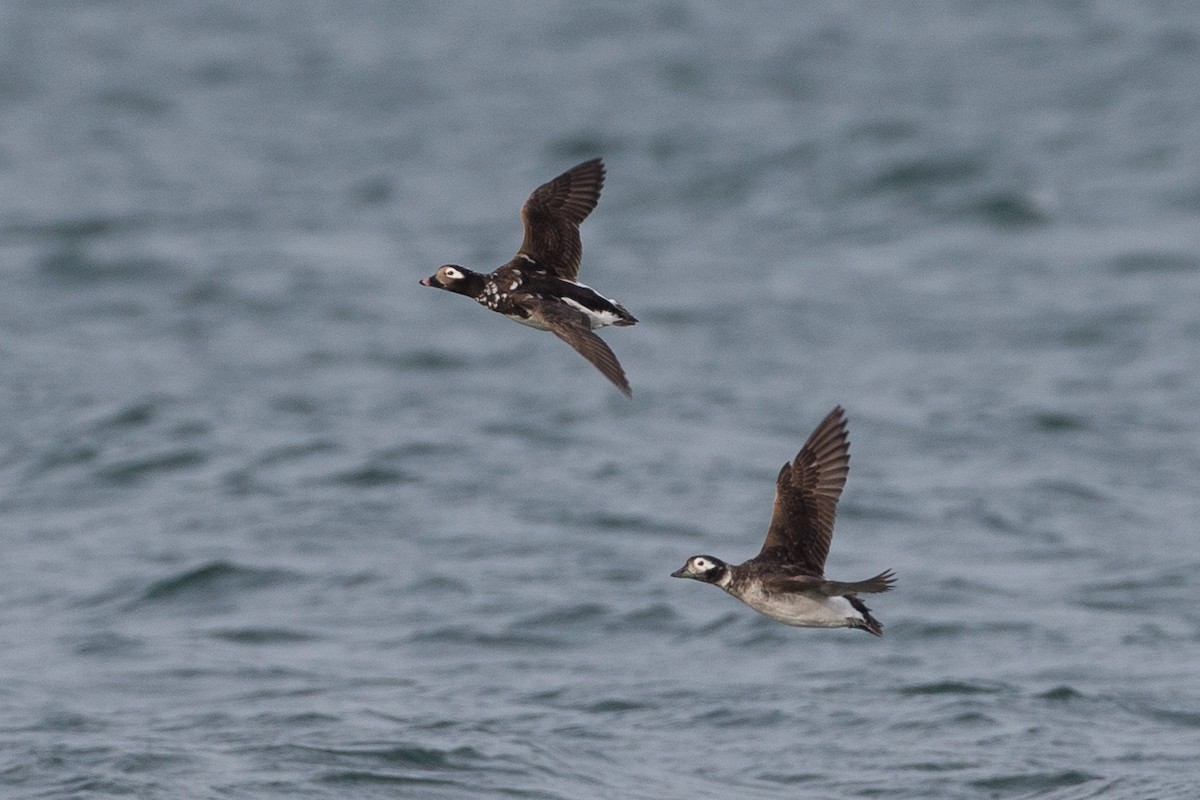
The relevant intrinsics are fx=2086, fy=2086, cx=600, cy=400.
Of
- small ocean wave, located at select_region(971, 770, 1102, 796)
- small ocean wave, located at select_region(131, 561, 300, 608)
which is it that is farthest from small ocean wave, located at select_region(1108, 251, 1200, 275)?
small ocean wave, located at select_region(971, 770, 1102, 796)

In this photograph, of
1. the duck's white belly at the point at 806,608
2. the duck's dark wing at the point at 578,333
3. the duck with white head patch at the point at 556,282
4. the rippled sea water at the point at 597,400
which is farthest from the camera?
the rippled sea water at the point at 597,400

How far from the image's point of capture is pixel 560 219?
10805 millimetres

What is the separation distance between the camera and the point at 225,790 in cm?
1278

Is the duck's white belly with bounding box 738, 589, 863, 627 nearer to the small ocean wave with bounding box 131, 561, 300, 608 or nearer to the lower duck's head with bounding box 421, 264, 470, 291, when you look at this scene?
the lower duck's head with bounding box 421, 264, 470, 291

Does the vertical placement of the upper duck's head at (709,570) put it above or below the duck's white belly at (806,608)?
above

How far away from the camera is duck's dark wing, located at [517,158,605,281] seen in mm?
10703

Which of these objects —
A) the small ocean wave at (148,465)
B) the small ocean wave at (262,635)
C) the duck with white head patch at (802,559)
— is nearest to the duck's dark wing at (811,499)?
the duck with white head patch at (802,559)

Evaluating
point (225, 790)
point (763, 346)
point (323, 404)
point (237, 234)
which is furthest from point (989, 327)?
point (225, 790)

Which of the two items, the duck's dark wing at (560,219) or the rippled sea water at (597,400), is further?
the rippled sea water at (597,400)

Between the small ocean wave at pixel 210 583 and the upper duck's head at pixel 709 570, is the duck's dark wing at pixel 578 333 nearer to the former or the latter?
the upper duck's head at pixel 709 570

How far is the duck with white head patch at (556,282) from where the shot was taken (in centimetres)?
945

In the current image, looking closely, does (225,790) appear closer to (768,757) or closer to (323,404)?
(768,757)

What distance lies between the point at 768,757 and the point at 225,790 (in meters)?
3.49

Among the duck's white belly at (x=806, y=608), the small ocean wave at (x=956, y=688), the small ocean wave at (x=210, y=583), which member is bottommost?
the duck's white belly at (x=806, y=608)
